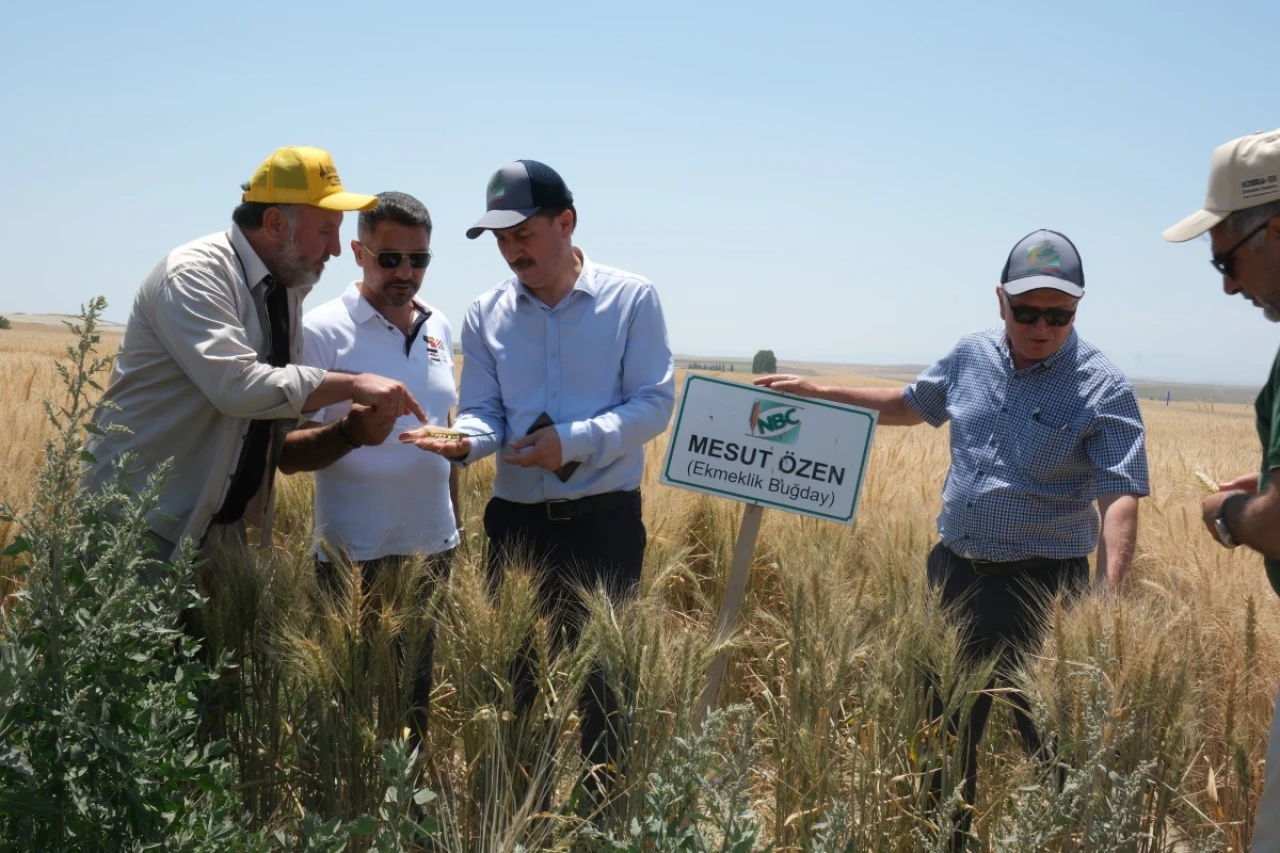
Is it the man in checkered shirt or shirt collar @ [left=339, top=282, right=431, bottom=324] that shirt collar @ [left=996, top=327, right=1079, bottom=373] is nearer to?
the man in checkered shirt

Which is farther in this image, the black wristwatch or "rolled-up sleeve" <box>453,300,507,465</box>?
"rolled-up sleeve" <box>453,300,507,465</box>

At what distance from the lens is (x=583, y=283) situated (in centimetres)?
297

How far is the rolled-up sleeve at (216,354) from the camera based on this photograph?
240 centimetres

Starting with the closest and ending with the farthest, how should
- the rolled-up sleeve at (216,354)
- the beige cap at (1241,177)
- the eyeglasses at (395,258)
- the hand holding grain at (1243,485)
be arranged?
the beige cap at (1241,177) < the hand holding grain at (1243,485) < the rolled-up sleeve at (216,354) < the eyeglasses at (395,258)

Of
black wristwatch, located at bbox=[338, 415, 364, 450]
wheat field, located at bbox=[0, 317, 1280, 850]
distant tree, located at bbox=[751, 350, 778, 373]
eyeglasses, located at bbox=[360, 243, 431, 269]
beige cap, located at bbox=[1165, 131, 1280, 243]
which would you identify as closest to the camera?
beige cap, located at bbox=[1165, 131, 1280, 243]

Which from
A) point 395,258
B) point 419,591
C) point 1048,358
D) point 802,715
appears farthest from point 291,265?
point 1048,358

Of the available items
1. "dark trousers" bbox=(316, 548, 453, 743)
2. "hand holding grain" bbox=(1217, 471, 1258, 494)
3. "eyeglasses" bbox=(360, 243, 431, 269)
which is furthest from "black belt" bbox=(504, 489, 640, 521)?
"hand holding grain" bbox=(1217, 471, 1258, 494)

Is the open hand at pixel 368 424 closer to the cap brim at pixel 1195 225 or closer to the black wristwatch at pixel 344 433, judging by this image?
the black wristwatch at pixel 344 433

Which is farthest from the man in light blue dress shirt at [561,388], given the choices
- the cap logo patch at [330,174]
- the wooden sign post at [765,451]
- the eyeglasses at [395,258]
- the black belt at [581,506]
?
the cap logo patch at [330,174]

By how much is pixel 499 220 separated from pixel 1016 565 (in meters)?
1.67

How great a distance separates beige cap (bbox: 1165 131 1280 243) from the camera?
1809 mm

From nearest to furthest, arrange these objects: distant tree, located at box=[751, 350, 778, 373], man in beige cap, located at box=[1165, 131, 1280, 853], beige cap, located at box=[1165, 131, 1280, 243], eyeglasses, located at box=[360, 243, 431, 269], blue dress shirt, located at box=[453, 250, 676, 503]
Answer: man in beige cap, located at box=[1165, 131, 1280, 853]
beige cap, located at box=[1165, 131, 1280, 243]
blue dress shirt, located at box=[453, 250, 676, 503]
eyeglasses, located at box=[360, 243, 431, 269]
distant tree, located at box=[751, 350, 778, 373]

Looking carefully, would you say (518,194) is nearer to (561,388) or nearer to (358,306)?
(561,388)

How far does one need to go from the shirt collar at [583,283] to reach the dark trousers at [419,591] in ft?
2.70
